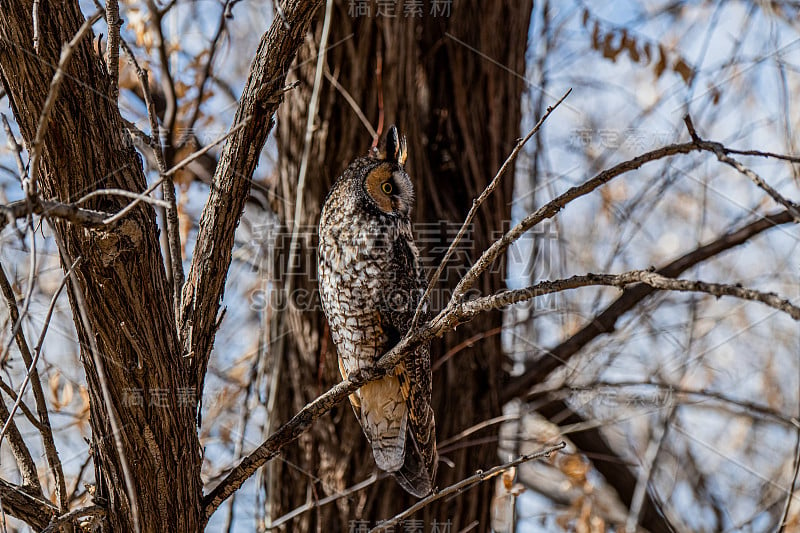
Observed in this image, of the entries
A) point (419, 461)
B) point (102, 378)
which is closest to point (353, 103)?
point (419, 461)

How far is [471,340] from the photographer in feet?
10.7

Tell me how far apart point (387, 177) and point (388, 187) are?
0.12 ft

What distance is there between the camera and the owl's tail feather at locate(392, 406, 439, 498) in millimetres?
2754

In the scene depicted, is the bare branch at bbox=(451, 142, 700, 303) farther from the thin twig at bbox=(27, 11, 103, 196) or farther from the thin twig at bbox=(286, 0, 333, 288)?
the thin twig at bbox=(286, 0, 333, 288)

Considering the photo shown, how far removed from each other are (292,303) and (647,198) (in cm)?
216

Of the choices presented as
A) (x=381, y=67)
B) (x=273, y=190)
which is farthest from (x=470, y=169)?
→ (x=273, y=190)

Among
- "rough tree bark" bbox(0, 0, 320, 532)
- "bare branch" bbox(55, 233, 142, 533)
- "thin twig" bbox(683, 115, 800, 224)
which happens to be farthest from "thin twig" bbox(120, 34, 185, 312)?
"thin twig" bbox(683, 115, 800, 224)

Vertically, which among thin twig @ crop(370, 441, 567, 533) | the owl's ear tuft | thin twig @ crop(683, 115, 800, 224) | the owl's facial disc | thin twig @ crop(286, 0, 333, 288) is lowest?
thin twig @ crop(370, 441, 567, 533)

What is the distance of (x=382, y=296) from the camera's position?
8.97ft

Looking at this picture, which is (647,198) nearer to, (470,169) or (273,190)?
(470,169)

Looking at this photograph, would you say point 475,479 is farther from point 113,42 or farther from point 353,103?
point 353,103

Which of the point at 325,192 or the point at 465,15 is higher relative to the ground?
the point at 465,15

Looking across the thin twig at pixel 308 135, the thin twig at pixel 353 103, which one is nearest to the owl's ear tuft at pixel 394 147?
the thin twig at pixel 353 103

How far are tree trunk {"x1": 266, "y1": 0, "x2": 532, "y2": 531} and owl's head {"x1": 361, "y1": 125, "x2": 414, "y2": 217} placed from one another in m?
0.66
